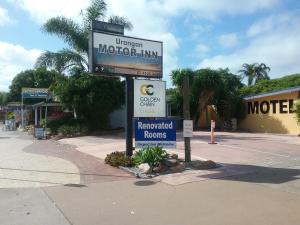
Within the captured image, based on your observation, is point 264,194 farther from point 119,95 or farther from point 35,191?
point 119,95

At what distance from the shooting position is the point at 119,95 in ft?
86.6

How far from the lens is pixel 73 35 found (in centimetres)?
2838

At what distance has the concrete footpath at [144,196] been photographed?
6969mm

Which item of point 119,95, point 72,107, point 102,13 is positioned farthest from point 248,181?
point 102,13

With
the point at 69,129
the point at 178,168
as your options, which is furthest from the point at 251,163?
the point at 69,129

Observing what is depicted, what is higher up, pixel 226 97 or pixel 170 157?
pixel 226 97

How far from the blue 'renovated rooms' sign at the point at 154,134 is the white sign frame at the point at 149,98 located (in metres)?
0.99

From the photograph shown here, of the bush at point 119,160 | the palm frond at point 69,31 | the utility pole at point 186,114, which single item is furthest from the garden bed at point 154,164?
the palm frond at point 69,31

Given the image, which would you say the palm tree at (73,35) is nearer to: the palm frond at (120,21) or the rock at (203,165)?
the palm frond at (120,21)

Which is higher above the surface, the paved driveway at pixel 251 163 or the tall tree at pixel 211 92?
the tall tree at pixel 211 92

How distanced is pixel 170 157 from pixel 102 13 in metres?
18.2

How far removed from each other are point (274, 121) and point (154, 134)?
16923mm

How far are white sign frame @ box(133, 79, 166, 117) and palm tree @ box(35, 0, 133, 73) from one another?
15.3 m

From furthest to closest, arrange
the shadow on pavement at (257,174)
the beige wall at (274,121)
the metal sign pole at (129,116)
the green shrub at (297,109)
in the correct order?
the beige wall at (274,121) < the green shrub at (297,109) < the metal sign pole at (129,116) < the shadow on pavement at (257,174)
